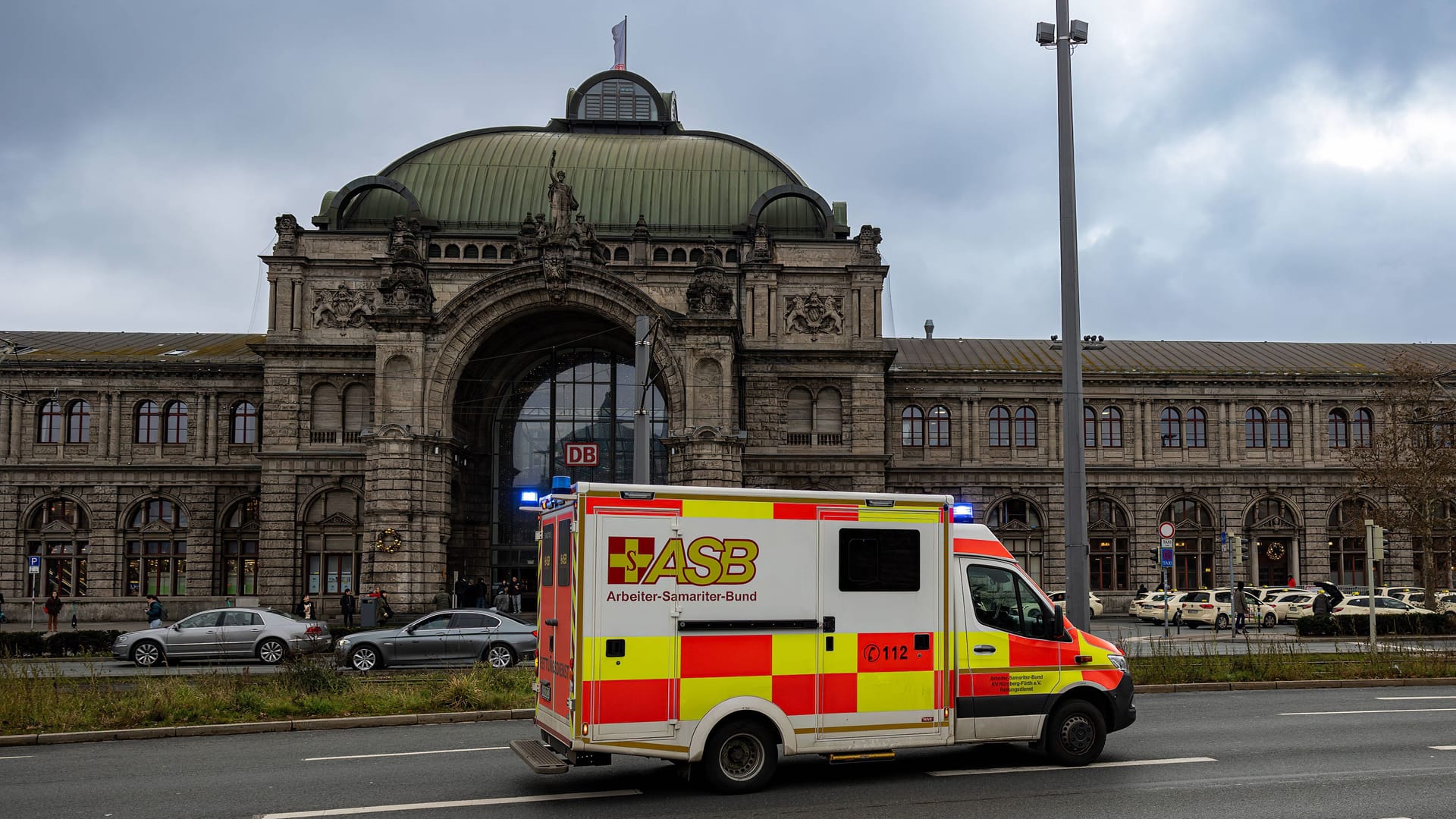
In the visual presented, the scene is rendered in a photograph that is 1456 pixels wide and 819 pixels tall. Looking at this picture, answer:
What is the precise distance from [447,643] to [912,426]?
30.4 m

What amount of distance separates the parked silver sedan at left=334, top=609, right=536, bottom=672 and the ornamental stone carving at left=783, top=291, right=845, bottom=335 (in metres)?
23.8

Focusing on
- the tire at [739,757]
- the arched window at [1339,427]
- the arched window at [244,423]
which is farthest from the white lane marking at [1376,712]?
the arched window at [244,423]

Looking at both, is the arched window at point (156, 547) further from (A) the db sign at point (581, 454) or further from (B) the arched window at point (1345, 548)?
(B) the arched window at point (1345, 548)

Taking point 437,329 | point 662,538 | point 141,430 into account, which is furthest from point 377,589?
point 662,538

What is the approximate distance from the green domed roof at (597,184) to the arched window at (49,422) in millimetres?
14142

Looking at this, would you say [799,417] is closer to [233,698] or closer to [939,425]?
[939,425]

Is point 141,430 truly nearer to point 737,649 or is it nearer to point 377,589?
point 377,589

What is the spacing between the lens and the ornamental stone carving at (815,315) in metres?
47.2

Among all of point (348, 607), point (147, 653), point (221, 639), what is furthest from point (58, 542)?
point (221, 639)

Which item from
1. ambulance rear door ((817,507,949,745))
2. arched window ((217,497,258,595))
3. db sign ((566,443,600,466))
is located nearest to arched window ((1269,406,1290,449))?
db sign ((566,443,600,466))

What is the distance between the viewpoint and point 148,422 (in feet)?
162

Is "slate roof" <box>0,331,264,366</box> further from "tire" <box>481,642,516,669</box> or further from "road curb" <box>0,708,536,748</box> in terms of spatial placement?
"road curb" <box>0,708,536,748</box>

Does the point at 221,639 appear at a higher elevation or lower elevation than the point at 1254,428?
lower

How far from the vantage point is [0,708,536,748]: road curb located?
50.5ft
